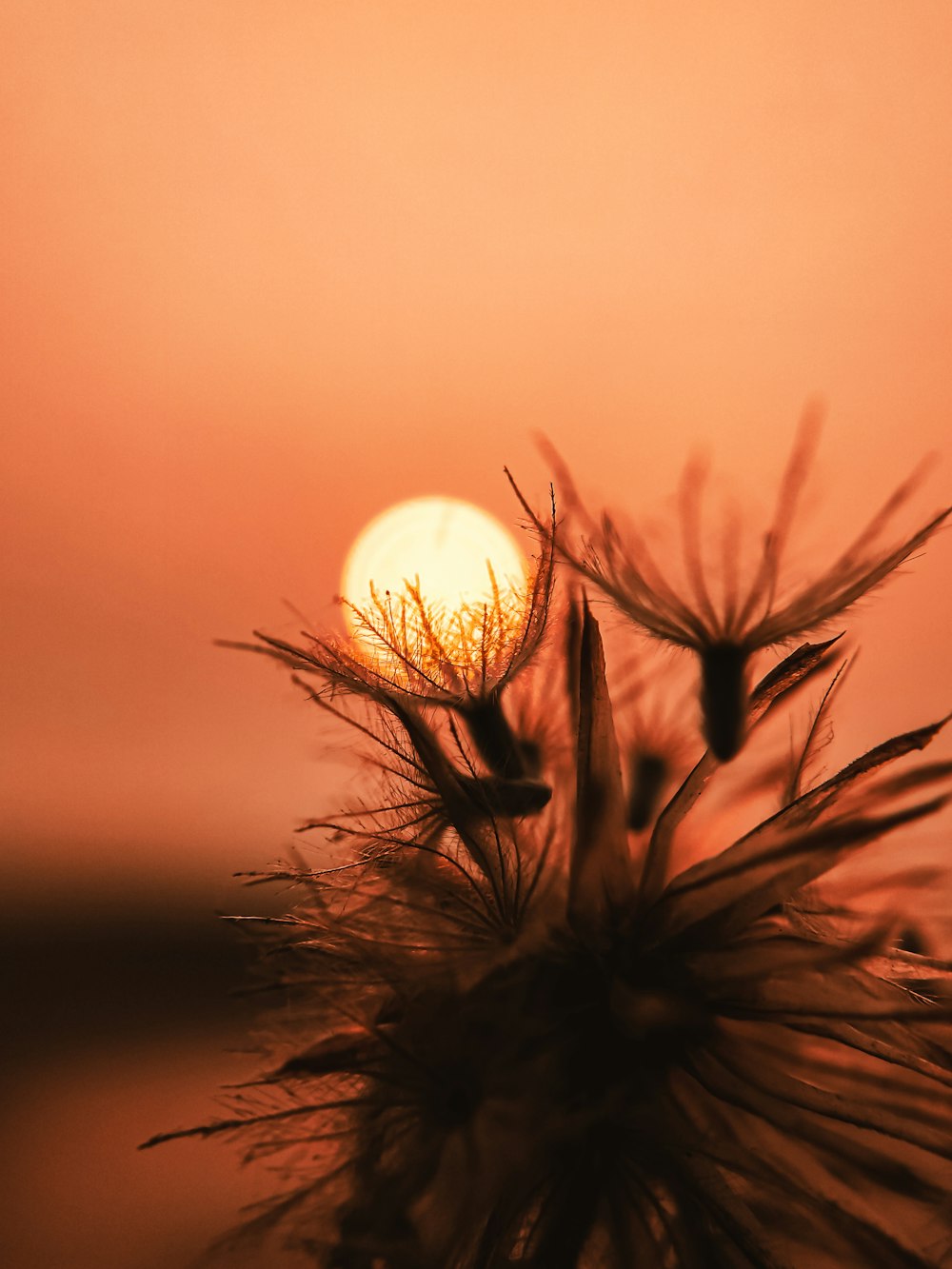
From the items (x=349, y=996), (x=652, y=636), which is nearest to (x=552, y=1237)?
(x=349, y=996)

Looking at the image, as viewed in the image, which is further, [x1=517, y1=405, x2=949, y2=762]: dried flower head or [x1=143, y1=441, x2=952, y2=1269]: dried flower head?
[x1=517, y1=405, x2=949, y2=762]: dried flower head

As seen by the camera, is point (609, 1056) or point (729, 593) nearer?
point (609, 1056)

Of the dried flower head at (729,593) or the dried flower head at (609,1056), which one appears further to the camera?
the dried flower head at (729,593)

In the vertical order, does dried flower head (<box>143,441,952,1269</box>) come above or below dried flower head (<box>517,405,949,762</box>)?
below

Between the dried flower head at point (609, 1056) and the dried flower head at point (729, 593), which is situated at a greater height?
the dried flower head at point (729, 593)
